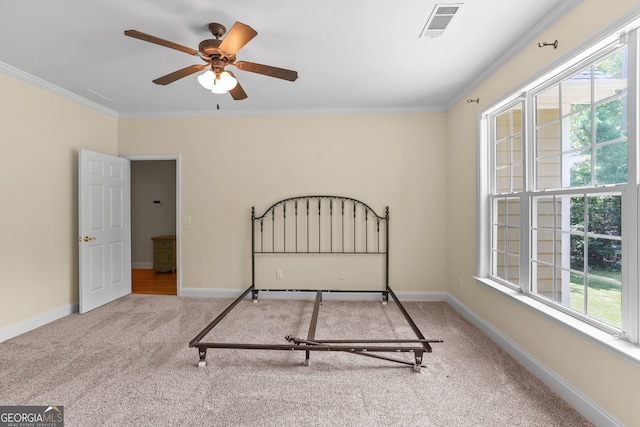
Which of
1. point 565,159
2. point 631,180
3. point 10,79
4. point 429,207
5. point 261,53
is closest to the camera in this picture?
point 631,180

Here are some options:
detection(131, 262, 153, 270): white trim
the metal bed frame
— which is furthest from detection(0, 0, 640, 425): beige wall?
detection(131, 262, 153, 270): white trim

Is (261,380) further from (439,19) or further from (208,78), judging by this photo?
(439,19)

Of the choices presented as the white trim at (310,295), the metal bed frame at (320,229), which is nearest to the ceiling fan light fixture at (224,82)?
the metal bed frame at (320,229)

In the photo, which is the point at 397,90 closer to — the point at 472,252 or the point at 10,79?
the point at 472,252

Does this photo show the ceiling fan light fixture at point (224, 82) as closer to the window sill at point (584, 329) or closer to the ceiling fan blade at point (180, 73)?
the ceiling fan blade at point (180, 73)

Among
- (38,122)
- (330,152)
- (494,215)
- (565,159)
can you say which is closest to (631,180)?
(565,159)

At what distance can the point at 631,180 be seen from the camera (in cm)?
158

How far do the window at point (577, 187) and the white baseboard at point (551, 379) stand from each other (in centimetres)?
45

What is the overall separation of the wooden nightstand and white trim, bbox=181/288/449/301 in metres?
1.87

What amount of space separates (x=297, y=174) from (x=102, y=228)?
2571mm

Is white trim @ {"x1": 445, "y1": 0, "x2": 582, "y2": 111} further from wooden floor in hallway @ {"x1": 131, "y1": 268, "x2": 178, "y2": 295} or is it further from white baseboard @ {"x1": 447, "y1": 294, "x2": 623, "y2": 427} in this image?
wooden floor in hallway @ {"x1": 131, "y1": 268, "x2": 178, "y2": 295}

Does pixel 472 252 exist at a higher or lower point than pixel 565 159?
lower

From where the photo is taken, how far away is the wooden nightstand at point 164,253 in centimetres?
576

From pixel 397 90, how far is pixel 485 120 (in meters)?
0.98
